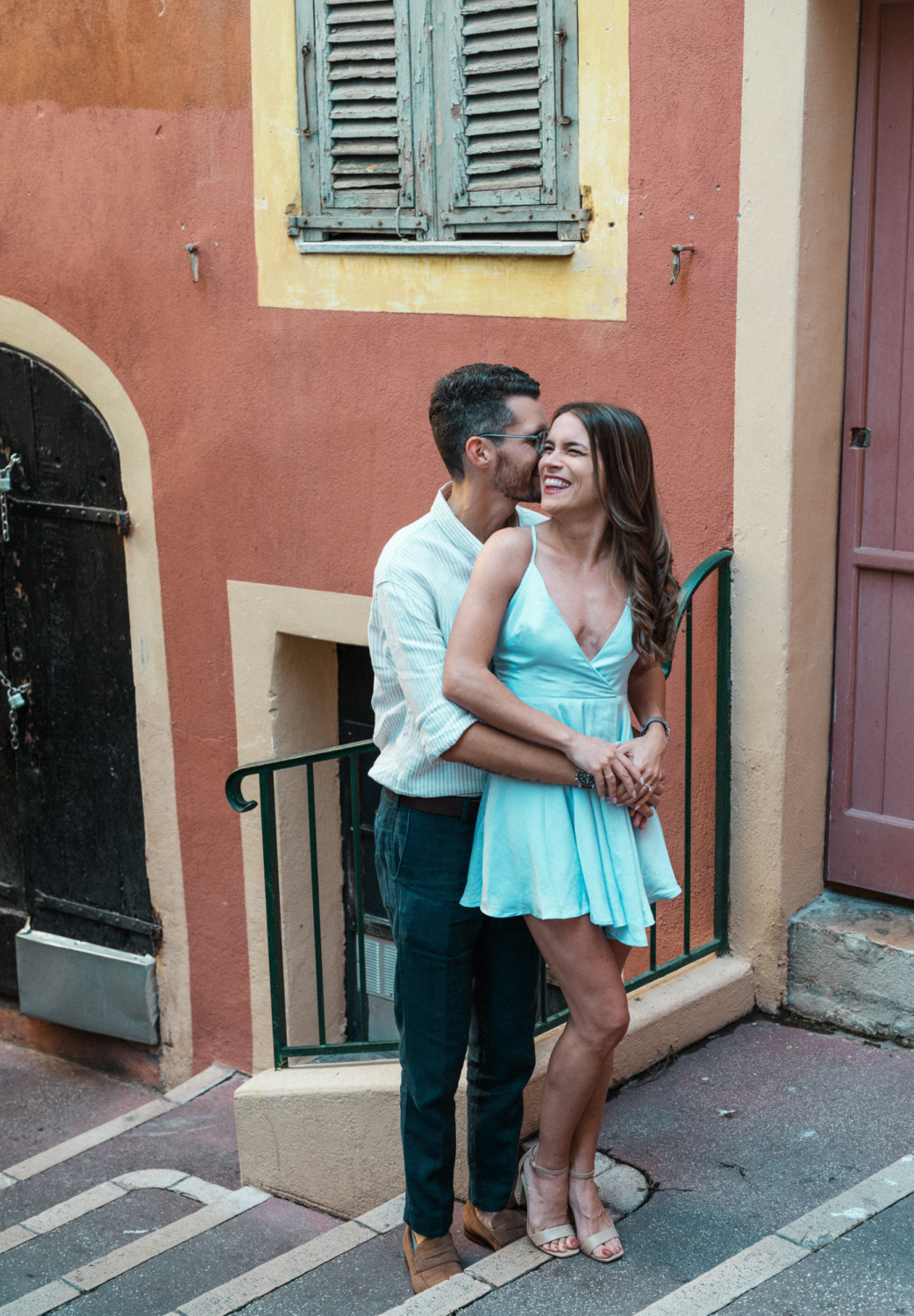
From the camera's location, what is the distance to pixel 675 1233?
3.12 m

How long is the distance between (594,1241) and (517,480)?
1.59 m

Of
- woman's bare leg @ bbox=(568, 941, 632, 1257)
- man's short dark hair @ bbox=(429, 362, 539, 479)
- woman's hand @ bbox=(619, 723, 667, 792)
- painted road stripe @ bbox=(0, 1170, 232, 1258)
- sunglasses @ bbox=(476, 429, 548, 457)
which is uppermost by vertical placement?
man's short dark hair @ bbox=(429, 362, 539, 479)

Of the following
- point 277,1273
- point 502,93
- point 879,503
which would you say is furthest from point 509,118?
point 277,1273

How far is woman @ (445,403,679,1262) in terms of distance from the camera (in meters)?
2.75

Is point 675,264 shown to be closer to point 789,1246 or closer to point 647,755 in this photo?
point 647,755

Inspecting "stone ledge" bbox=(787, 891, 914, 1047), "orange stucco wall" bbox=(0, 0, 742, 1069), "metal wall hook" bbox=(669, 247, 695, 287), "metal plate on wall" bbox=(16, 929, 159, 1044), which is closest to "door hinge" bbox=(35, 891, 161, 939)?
"metal plate on wall" bbox=(16, 929, 159, 1044)

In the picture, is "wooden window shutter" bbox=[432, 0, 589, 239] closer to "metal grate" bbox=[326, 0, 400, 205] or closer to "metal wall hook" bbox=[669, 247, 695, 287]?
"metal grate" bbox=[326, 0, 400, 205]

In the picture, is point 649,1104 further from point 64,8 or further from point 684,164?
point 64,8

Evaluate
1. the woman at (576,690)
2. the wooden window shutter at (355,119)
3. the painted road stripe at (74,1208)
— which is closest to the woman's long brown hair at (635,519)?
the woman at (576,690)

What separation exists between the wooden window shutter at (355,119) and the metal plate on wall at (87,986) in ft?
10.9

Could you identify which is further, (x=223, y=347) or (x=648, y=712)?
(x=223, y=347)

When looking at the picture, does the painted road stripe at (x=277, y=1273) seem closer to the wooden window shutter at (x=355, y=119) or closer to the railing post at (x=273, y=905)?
the railing post at (x=273, y=905)

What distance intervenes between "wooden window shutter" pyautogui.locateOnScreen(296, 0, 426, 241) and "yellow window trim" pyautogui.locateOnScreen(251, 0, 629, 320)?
0.22ft

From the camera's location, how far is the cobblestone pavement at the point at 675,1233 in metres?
2.91
